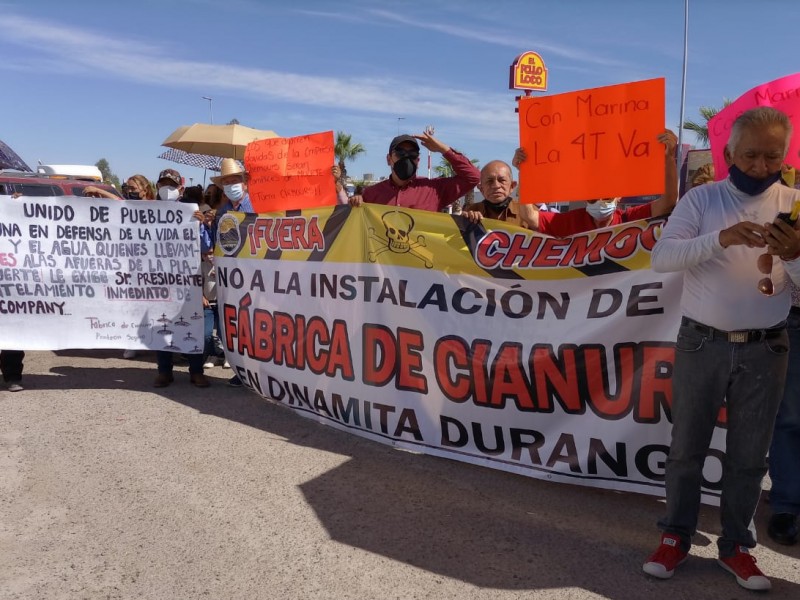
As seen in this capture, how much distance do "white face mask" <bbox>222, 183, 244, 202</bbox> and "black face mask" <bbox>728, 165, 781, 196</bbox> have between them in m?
4.77

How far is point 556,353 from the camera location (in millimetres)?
3797

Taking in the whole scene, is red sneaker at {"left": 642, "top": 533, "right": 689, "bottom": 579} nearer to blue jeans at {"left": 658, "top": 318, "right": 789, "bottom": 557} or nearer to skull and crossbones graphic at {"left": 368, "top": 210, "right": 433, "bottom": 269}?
blue jeans at {"left": 658, "top": 318, "right": 789, "bottom": 557}

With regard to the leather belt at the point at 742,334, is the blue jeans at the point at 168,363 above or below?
below

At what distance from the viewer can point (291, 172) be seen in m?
5.30

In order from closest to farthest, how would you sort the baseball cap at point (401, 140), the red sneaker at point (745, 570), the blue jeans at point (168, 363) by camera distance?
the red sneaker at point (745, 570) < the baseball cap at point (401, 140) < the blue jeans at point (168, 363)

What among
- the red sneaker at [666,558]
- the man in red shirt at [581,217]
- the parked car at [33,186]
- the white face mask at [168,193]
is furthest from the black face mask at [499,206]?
the parked car at [33,186]

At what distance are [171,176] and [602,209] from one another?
16.2ft

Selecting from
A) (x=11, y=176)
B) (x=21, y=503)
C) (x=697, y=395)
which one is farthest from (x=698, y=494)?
(x=11, y=176)

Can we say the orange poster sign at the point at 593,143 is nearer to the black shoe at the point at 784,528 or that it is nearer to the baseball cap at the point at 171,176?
the black shoe at the point at 784,528

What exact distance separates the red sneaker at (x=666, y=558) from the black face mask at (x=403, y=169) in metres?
3.03

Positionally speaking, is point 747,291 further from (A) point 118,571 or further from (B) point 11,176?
(B) point 11,176

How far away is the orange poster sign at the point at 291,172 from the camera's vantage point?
16.9ft

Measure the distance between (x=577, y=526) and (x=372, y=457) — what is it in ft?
4.82

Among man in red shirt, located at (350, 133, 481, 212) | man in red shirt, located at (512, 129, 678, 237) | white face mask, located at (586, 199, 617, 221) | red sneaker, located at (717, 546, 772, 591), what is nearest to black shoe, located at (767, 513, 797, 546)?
red sneaker, located at (717, 546, 772, 591)
